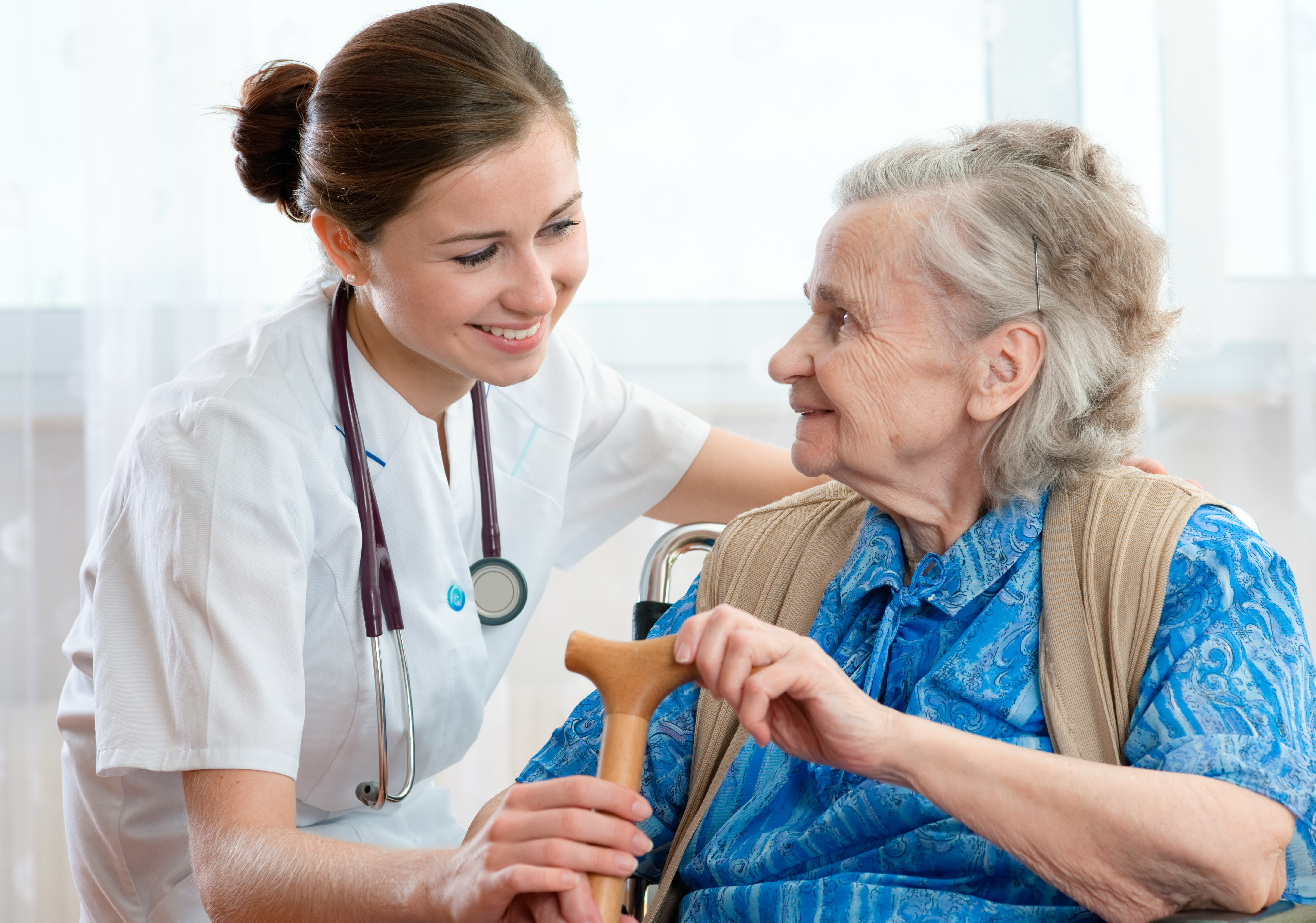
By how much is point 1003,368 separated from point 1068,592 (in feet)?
0.77

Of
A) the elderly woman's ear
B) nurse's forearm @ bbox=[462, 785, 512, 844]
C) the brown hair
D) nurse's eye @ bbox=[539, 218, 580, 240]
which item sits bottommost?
nurse's forearm @ bbox=[462, 785, 512, 844]

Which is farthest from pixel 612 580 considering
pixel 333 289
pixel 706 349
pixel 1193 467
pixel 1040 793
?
pixel 1040 793

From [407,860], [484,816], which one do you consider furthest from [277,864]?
[484,816]

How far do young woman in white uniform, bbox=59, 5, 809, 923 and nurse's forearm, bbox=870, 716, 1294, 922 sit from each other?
0.25 metres

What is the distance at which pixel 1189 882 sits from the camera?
88 cm

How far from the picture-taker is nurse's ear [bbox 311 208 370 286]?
4.18ft

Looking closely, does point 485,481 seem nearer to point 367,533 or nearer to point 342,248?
point 367,533

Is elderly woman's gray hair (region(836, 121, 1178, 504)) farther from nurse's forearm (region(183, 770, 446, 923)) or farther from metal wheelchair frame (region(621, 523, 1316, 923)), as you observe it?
nurse's forearm (region(183, 770, 446, 923))

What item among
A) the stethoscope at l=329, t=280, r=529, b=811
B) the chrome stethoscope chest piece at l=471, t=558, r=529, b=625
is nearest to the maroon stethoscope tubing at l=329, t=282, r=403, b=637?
the stethoscope at l=329, t=280, r=529, b=811

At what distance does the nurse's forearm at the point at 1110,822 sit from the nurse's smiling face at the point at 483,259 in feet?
2.06

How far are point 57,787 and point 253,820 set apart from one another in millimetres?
1456

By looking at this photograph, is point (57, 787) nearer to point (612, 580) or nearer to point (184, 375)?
point (612, 580)

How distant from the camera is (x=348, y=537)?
1286 millimetres

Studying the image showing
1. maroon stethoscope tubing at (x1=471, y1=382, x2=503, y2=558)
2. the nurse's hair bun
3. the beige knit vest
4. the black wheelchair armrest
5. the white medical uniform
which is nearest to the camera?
the black wheelchair armrest
